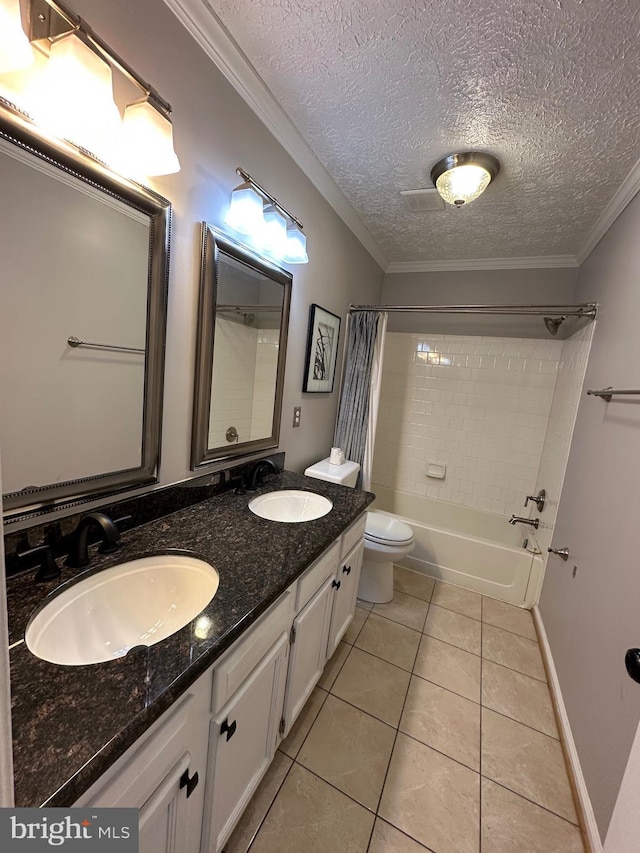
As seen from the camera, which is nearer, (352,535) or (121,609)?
(121,609)

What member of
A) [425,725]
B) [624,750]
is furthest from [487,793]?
[624,750]

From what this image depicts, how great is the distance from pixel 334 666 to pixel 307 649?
1.90ft

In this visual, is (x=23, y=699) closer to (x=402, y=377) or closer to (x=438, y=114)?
(x=438, y=114)

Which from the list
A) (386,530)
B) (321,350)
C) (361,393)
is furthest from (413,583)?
(321,350)

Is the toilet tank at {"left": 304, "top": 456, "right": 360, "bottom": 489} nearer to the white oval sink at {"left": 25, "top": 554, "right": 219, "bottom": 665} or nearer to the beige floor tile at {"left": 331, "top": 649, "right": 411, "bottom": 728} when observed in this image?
the beige floor tile at {"left": 331, "top": 649, "right": 411, "bottom": 728}

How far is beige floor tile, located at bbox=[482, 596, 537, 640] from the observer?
7.11 feet

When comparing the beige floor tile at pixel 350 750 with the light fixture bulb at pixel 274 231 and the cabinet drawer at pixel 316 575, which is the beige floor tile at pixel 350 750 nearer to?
the cabinet drawer at pixel 316 575

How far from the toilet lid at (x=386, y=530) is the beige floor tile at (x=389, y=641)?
48 centimetres

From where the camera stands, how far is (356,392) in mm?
2561

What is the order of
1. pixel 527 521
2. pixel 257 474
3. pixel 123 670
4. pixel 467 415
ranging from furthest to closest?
pixel 467 415
pixel 527 521
pixel 257 474
pixel 123 670

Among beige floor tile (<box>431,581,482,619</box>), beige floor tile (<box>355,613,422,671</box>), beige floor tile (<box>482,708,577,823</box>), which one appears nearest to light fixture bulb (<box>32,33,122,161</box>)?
beige floor tile (<box>355,613,422,671</box>)

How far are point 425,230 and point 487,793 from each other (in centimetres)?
288

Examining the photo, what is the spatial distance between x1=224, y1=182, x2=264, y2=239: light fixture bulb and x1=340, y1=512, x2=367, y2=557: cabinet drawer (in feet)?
4.35

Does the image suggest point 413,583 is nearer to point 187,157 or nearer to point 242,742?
point 242,742
